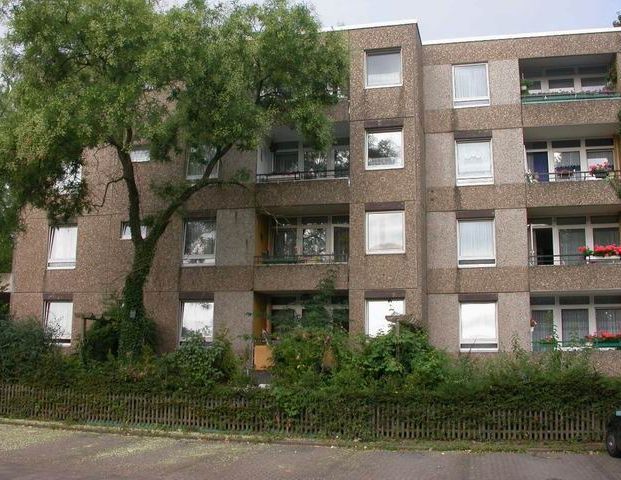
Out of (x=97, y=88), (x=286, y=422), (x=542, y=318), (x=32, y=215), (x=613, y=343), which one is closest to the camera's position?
(x=286, y=422)

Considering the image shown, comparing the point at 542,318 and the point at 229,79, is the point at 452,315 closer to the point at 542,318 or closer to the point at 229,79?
the point at 542,318

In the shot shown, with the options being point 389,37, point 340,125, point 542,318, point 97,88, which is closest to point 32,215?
point 97,88

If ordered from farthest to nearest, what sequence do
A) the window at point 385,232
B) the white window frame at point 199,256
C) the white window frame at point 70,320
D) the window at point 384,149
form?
the white window frame at point 70,320 < the white window frame at point 199,256 < the window at point 384,149 < the window at point 385,232

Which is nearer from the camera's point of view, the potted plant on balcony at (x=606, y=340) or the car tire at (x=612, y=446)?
the car tire at (x=612, y=446)

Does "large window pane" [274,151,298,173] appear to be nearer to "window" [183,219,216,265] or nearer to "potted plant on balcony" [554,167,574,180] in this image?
"window" [183,219,216,265]

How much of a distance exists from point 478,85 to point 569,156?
4.00 m

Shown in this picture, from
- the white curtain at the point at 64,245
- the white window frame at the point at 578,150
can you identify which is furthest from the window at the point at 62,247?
the white window frame at the point at 578,150

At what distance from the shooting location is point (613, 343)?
2161 cm

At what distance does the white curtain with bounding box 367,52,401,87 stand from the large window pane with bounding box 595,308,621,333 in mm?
10055

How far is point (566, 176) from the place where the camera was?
79.4ft

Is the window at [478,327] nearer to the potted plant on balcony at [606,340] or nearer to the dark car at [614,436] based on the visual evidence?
the potted plant on balcony at [606,340]

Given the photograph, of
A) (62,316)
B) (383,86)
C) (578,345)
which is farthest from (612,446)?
(62,316)

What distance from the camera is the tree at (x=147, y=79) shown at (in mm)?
18016

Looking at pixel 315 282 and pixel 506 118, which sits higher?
pixel 506 118
